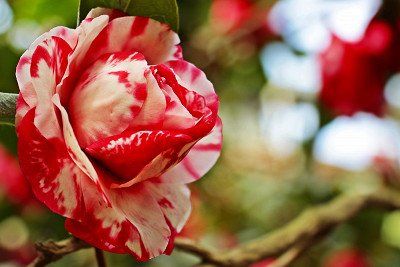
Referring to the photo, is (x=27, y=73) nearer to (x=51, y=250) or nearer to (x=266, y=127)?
(x=51, y=250)

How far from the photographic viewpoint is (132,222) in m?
0.46

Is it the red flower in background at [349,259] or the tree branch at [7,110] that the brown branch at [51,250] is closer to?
the tree branch at [7,110]

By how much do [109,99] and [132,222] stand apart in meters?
0.08

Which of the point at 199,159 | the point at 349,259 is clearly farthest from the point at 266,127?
the point at 199,159

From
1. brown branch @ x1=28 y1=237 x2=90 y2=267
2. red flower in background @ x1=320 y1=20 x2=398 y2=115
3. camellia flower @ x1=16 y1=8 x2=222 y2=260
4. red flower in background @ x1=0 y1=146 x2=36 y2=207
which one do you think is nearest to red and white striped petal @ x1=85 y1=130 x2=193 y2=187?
camellia flower @ x1=16 y1=8 x2=222 y2=260

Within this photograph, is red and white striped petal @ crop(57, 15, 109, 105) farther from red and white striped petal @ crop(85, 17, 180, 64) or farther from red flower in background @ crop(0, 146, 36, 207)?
red flower in background @ crop(0, 146, 36, 207)

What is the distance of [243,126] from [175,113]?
1558 mm

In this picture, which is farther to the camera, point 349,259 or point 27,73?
point 349,259

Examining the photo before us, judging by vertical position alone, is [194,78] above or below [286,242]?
above

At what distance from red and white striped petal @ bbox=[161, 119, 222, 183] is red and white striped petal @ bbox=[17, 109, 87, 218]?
9cm

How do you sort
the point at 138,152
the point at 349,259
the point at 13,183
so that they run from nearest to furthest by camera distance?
the point at 138,152
the point at 13,183
the point at 349,259

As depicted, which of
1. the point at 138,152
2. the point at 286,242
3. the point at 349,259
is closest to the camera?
the point at 138,152

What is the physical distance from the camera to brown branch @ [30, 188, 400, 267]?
54 centimetres

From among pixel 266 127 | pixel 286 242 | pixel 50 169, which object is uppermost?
pixel 50 169
